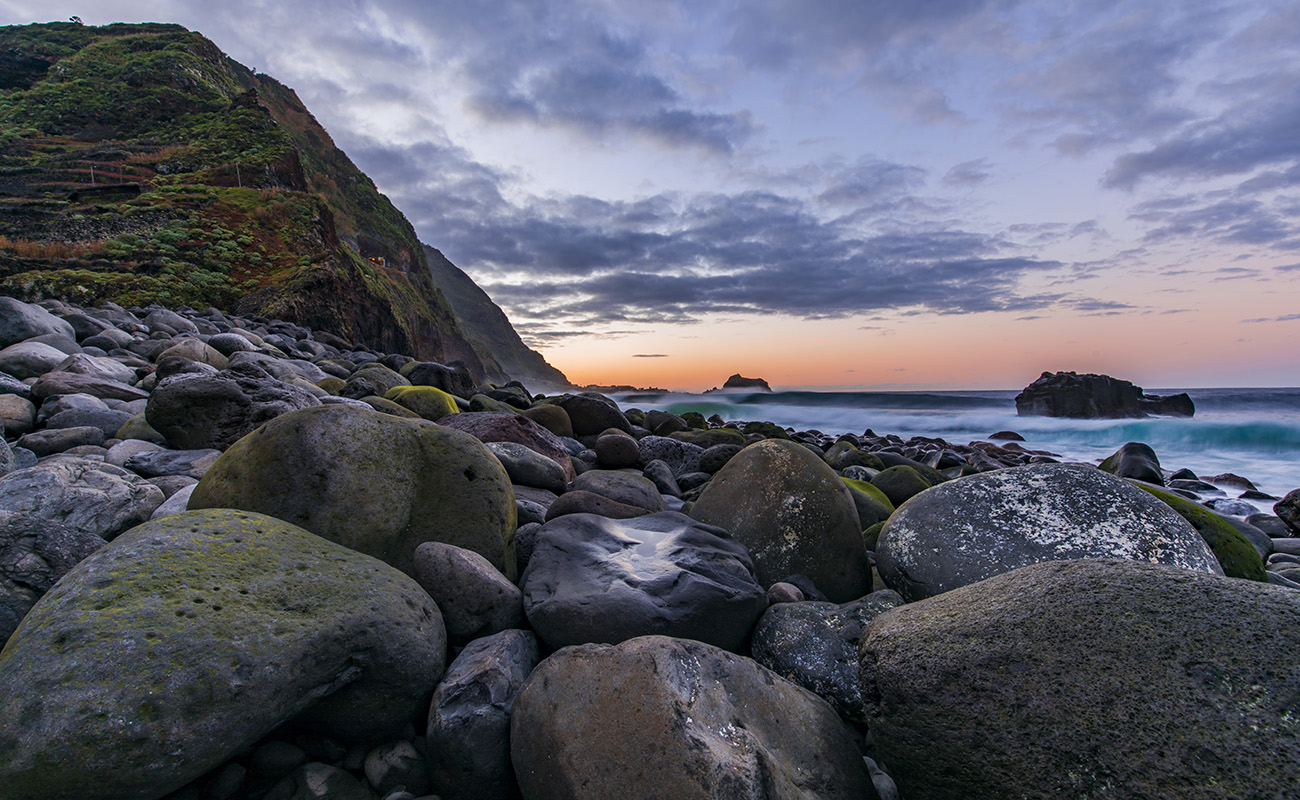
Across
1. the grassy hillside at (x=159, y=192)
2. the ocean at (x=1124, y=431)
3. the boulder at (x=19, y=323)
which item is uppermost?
the grassy hillside at (x=159, y=192)

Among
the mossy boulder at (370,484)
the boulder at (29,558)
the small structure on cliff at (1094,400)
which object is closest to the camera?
the boulder at (29,558)

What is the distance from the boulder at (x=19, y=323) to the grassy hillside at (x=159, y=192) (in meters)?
7.56

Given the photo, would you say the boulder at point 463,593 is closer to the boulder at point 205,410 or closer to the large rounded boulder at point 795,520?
the large rounded boulder at point 795,520

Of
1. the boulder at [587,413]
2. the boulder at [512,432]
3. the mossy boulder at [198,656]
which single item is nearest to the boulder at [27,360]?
the boulder at [512,432]

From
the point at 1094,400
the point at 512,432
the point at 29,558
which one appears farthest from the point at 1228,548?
the point at 1094,400

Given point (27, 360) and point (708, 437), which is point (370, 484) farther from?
point (708, 437)

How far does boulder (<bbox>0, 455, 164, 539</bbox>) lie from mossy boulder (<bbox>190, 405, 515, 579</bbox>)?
11.5 inches

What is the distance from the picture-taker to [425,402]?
696 cm

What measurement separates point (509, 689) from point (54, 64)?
47193 mm

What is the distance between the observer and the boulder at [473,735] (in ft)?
6.64

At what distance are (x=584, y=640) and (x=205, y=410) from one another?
3.67 meters

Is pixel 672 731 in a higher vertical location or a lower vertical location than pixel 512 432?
lower

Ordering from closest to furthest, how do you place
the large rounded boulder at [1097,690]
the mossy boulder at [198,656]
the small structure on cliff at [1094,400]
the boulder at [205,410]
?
the large rounded boulder at [1097,690] → the mossy boulder at [198,656] → the boulder at [205,410] → the small structure on cliff at [1094,400]

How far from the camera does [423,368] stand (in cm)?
1037
